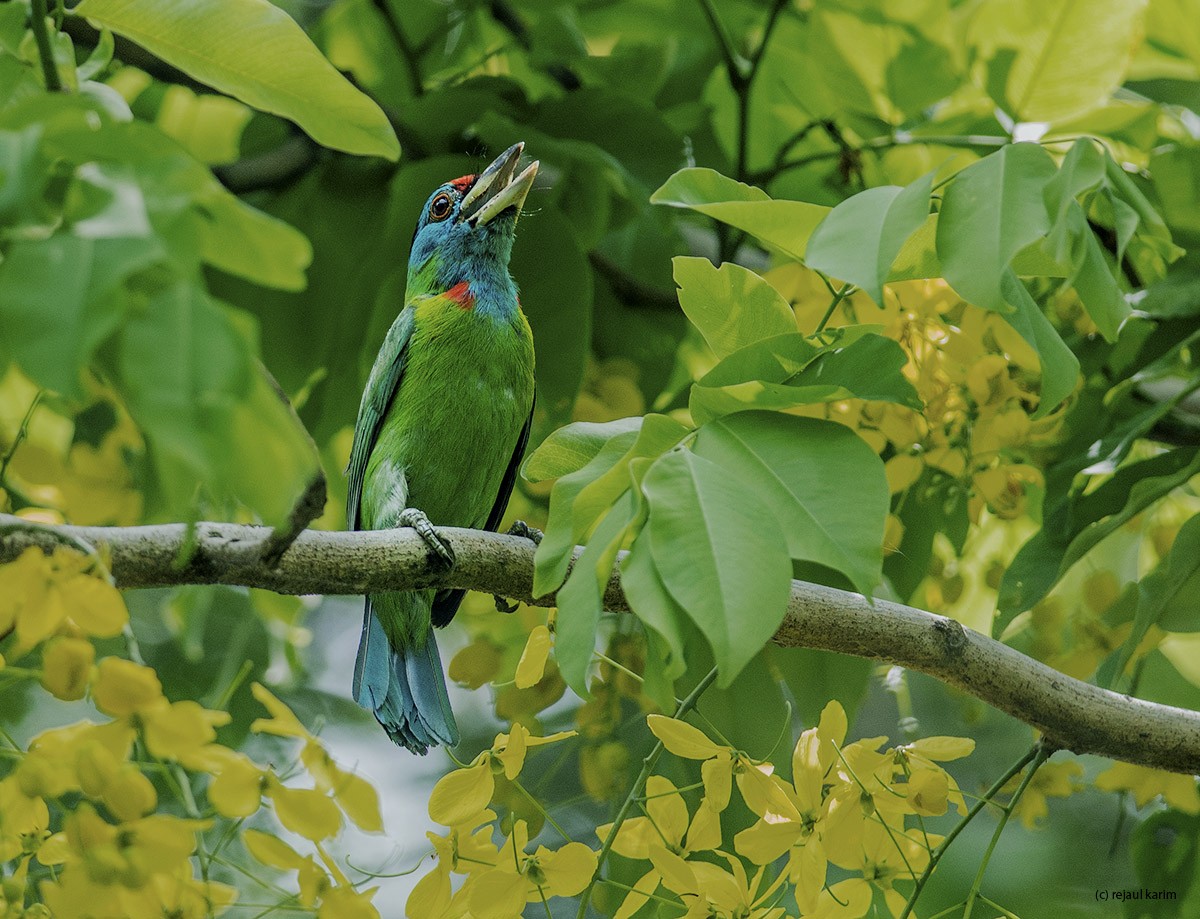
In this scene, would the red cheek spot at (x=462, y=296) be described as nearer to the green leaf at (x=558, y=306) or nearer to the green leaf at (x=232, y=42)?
the green leaf at (x=558, y=306)

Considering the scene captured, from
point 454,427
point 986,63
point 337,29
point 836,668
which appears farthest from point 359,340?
point 986,63

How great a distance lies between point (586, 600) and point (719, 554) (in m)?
0.14

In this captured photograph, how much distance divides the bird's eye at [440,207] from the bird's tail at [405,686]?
1016 mm

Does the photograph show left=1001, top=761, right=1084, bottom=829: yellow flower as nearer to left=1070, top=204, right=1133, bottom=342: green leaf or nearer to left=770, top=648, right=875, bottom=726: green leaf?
left=770, top=648, right=875, bottom=726: green leaf

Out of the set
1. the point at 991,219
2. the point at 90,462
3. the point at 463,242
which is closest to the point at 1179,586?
the point at 991,219

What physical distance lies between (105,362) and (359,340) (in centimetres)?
189

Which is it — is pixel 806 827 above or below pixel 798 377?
below

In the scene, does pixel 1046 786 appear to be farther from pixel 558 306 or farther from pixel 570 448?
pixel 558 306

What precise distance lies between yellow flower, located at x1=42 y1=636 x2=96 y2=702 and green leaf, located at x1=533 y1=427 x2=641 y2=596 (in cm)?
45

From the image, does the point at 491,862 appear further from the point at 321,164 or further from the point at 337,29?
the point at 337,29

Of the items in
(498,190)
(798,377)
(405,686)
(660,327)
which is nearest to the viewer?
(798,377)

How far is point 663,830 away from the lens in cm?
158

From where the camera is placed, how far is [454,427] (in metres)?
2.86

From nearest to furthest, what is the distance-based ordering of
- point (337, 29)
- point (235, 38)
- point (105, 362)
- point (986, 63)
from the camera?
point (105, 362), point (235, 38), point (986, 63), point (337, 29)
